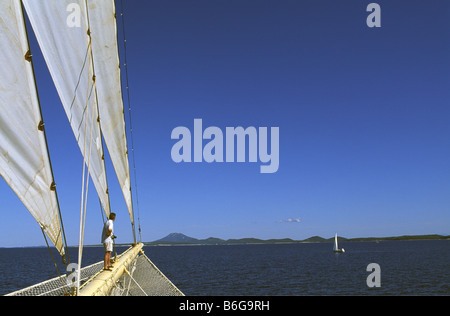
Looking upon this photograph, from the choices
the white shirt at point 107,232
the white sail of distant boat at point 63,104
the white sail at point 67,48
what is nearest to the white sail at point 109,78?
the white sail of distant boat at point 63,104

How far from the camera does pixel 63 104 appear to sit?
33.8 ft

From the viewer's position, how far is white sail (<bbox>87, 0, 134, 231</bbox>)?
14.2 meters

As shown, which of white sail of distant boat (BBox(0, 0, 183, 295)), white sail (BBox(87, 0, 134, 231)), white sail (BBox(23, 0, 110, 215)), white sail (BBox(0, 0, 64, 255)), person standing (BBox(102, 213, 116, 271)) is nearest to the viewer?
white sail (BBox(0, 0, 64, 255))

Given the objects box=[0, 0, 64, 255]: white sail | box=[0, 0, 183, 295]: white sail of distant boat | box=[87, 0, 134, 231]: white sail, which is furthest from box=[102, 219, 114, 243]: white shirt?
box=[87, 0, 134, 231]: white sail

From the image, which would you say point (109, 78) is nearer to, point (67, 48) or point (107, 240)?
point (67, 48)

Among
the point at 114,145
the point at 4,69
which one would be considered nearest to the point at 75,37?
the point at 4,69

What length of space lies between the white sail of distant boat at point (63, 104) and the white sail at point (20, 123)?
0.05ft

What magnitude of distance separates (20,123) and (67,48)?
4452 millimetres

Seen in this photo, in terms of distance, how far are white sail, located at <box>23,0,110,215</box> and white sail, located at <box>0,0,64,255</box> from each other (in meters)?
1.54

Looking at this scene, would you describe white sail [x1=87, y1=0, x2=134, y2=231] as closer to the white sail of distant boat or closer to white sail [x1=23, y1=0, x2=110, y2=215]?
the white sail of distant boat

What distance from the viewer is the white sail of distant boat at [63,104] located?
19.8 ft

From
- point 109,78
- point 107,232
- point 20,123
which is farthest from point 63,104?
point 109,78

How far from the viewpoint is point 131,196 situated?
1928 cm

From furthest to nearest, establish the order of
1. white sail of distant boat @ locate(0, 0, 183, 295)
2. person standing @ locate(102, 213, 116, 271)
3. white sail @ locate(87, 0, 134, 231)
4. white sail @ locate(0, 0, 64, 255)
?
1. white sail @ locate(87, 0, 134, 231)
2. person standing @ locate(102, 213, 116, 271)
3. white sail of distant boat @ locate(0, 0, 183, 295)
4. white sail @ locate(0, 0, 64, 255)
